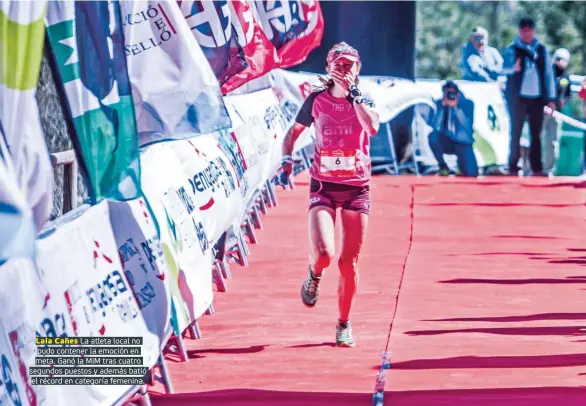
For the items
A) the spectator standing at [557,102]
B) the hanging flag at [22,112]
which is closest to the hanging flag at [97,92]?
the hanging flag at [22,112]

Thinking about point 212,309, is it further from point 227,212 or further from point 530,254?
point 530,254

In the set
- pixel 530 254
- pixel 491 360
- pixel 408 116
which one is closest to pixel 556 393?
pixel 491 360

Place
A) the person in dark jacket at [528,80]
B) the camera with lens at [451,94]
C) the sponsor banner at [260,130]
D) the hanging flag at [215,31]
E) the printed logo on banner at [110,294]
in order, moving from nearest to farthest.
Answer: the printed logo on banner at [110,294], the hanging flag at [215,31], the sponsor banner at [260,130], the person in dark jacket at [528,80], the camera with lens at [451,94]

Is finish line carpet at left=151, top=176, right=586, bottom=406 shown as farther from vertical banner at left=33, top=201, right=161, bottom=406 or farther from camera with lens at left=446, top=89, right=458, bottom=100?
camera with lens at left=446, top=89, right=458, bottom=100

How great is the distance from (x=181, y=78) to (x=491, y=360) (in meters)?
2.46

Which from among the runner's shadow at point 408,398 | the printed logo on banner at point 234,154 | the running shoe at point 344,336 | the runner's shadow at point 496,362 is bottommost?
the running shoe at point 344,336

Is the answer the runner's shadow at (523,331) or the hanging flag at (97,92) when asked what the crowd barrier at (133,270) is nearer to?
the hanging flag at (97,92)

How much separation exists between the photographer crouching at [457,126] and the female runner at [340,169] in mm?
13029

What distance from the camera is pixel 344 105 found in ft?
29.7

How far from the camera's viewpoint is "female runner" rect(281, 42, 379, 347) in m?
9.06

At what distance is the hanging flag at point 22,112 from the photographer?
5.40 meters

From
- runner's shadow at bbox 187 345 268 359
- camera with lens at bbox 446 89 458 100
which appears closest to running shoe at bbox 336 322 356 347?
runner's shadow at bbox 187 345 268 359

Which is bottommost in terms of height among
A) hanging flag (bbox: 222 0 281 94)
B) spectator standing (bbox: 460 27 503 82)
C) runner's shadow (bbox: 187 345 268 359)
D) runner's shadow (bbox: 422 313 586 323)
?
spectator standing (bbox: 460 27 503 82)

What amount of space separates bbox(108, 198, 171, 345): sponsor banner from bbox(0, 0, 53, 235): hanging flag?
2.03 m
